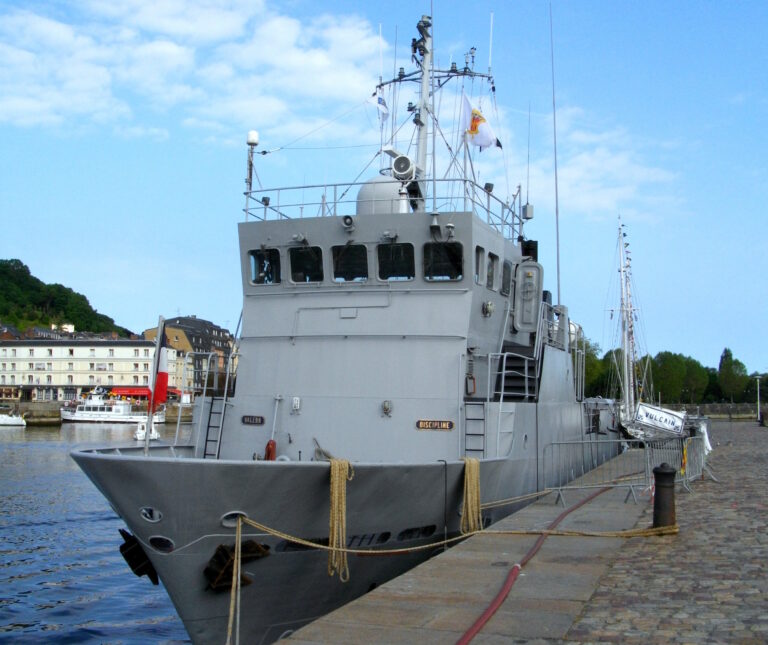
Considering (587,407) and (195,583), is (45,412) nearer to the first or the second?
(587,407)

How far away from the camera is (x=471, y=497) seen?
34.7 feet

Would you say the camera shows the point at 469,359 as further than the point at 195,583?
Yes

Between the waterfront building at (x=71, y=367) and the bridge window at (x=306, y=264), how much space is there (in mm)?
90641

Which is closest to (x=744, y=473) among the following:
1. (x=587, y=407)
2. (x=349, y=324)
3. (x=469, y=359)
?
(x=587, y=407)

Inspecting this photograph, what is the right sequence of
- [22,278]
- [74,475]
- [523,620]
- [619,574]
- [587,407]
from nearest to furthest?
[523,620] < [619,574] < [587,407] < [74,475] < [22,278]

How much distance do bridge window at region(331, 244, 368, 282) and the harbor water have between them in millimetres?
5024

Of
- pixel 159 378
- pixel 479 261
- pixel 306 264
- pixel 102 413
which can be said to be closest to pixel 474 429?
pixel 479 261

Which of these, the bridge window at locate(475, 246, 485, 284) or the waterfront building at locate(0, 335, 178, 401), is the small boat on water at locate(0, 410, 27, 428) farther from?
the bridge window at locate(475, 246, 485, 284)

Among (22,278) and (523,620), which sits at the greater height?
(22,278)

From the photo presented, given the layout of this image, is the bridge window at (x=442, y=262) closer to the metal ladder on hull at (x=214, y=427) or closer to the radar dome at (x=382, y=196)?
the radar dome at (x=382, y=196)

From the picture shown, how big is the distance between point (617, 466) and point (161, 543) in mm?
15321

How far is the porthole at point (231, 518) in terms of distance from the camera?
8695mm

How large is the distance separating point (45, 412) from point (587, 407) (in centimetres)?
7664

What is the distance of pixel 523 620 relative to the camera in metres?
6.61
